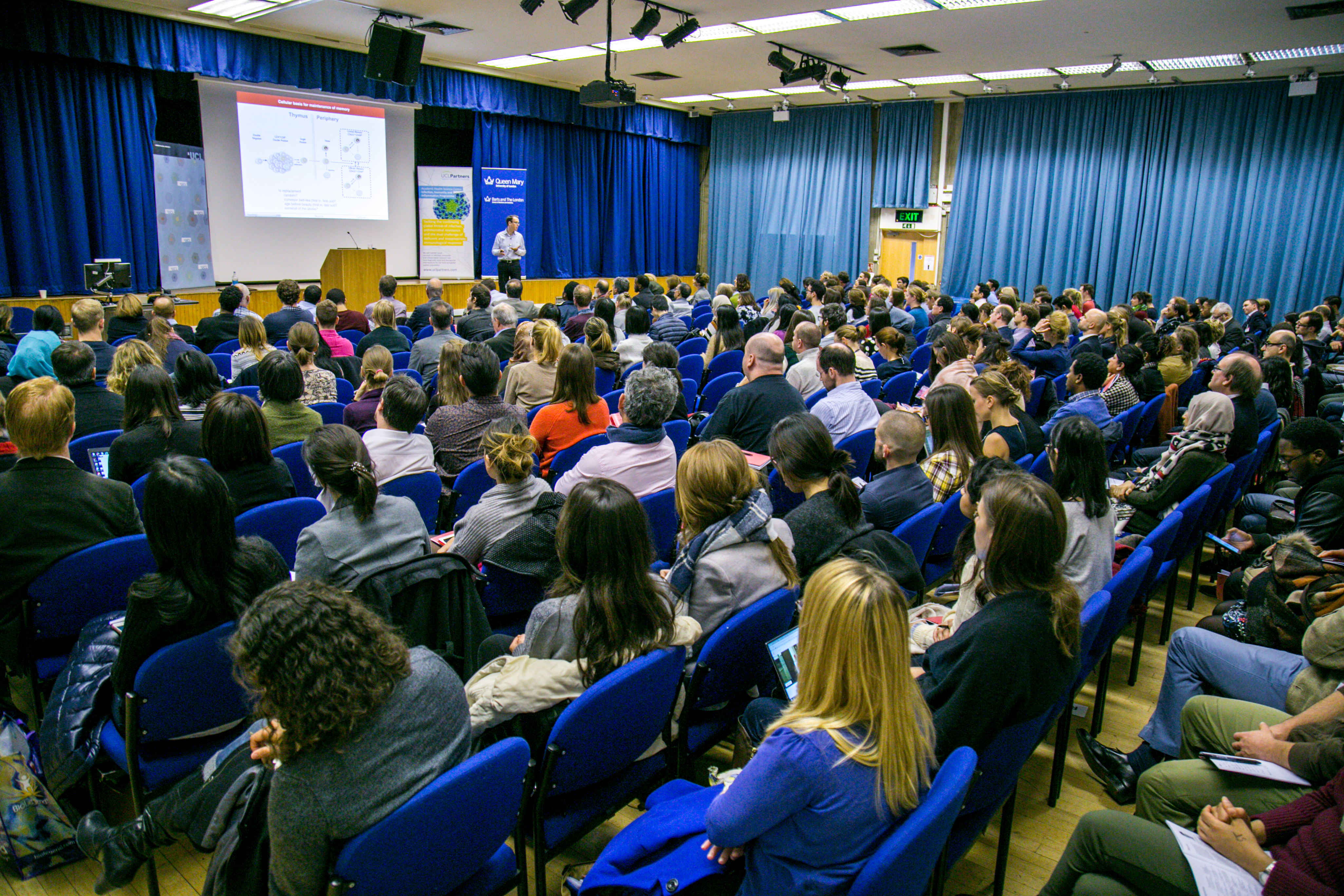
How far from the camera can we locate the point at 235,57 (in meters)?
9.09

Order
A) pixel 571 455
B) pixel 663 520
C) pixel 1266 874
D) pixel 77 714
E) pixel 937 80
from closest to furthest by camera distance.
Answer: pixel 1266 874, pixel 77 714, pixel 663 520, pixel 571 455, pixel 937 80

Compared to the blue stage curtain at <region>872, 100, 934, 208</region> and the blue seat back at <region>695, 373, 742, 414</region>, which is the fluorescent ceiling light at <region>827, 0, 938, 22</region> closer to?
the blue seat back at <region>695, 373, 742, 414</region>

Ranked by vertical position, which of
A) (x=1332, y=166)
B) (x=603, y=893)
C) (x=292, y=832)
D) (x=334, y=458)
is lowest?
(x=603, y=893)

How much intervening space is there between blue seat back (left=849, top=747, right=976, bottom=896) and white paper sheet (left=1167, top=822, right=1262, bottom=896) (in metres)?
0.67

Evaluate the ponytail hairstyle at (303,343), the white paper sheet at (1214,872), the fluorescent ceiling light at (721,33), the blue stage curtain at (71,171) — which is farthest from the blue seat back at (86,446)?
the fluorescent ceiling light at (721,33)

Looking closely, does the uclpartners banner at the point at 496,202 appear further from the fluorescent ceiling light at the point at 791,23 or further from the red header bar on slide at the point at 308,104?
the fluorescent ceiling light at the point at 791,23

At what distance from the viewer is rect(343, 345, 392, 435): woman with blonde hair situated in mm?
4160

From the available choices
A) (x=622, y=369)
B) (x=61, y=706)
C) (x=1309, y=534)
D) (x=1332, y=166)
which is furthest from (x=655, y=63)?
(x=61, y=706)

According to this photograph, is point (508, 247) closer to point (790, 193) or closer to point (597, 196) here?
point (597, 196)

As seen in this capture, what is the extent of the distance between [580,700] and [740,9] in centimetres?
763

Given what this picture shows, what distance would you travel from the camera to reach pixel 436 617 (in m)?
2.23

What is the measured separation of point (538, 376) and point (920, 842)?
3918mm

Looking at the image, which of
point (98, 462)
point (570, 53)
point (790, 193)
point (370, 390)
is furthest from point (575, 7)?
point (790, 193)

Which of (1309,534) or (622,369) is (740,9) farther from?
(1309,534)
